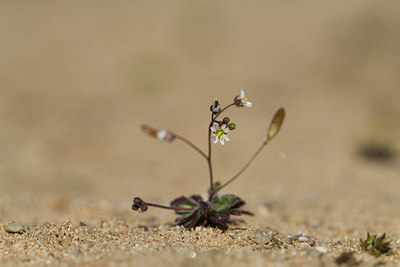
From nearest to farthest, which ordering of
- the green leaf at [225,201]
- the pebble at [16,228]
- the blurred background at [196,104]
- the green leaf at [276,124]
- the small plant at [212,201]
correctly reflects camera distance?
1. the small plant at [212,201]
2. the pebble at [16,228]
3. the green leaf at [225,201]
4. the green leaf at [276,124]
5. the blurred background at [196,104]

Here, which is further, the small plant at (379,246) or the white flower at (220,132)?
the white flower at (220,132)

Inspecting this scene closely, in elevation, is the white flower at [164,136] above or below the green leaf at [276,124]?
below

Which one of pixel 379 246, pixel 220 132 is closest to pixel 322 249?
pixel 379 246

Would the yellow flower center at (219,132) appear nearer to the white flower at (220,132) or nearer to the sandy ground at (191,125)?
the white flower at (220,132)

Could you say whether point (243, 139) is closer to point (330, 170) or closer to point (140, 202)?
point (330, 170)

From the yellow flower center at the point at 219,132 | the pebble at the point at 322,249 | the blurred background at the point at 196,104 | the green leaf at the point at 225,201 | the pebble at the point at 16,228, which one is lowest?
the pebble at the point at 322,249

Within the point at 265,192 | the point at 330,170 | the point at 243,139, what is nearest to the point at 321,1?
the point at 243,139

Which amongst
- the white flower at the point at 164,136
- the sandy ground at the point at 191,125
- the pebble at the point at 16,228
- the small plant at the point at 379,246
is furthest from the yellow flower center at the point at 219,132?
the pebble at the point at 16,228
